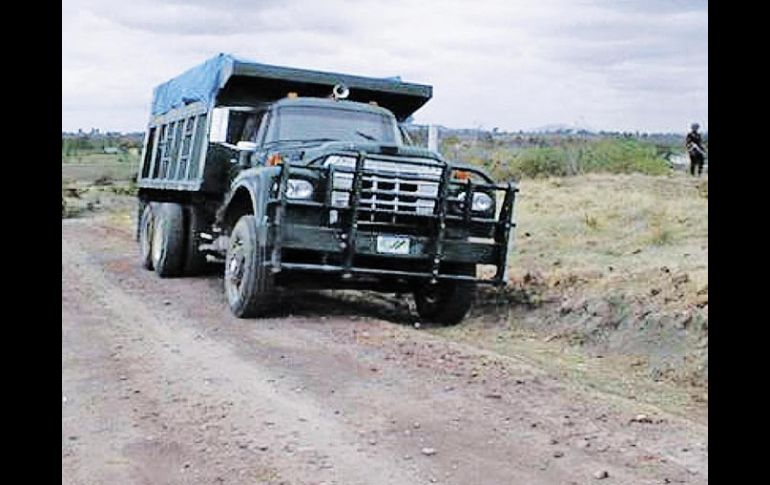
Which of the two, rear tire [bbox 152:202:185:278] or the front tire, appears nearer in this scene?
the front tire

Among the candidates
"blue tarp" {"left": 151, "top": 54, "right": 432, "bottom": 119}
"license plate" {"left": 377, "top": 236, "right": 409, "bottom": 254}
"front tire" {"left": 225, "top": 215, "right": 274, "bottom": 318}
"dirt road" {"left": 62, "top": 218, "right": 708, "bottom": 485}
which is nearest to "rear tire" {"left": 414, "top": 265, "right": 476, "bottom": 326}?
"license plate" {"left": 377, "top": 236, "right": 409, "bottom": 254}

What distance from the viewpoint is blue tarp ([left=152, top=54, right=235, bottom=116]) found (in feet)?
37.9

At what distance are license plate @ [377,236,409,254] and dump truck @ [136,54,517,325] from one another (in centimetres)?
1

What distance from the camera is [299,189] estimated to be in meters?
9.12

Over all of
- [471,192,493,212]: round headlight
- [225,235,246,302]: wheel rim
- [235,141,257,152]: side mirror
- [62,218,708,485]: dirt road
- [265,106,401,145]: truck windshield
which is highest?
[265,106,401,145]: truck windshield

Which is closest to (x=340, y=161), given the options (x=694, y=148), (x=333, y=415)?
(x=333, y=415)

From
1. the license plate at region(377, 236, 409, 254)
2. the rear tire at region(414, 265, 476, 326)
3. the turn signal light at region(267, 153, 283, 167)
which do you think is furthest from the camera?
the rear tire at region(414, 265, 476, 326)

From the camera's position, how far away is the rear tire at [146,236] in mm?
14547

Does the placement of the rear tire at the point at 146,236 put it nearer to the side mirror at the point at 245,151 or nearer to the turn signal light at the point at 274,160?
the side mirror at the point at 245,151

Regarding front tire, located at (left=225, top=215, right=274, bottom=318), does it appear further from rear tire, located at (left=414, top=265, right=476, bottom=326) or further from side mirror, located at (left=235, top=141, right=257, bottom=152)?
rear tire, located at (left=414, top=265, right=476, bottom=326)

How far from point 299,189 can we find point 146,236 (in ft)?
20.8

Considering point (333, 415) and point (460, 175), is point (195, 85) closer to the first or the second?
point (460, 175)

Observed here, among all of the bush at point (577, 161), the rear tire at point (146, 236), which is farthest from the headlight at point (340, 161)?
the bush at point (577, 161)

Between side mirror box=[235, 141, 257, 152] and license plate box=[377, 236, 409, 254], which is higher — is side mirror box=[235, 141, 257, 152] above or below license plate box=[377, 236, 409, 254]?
above
